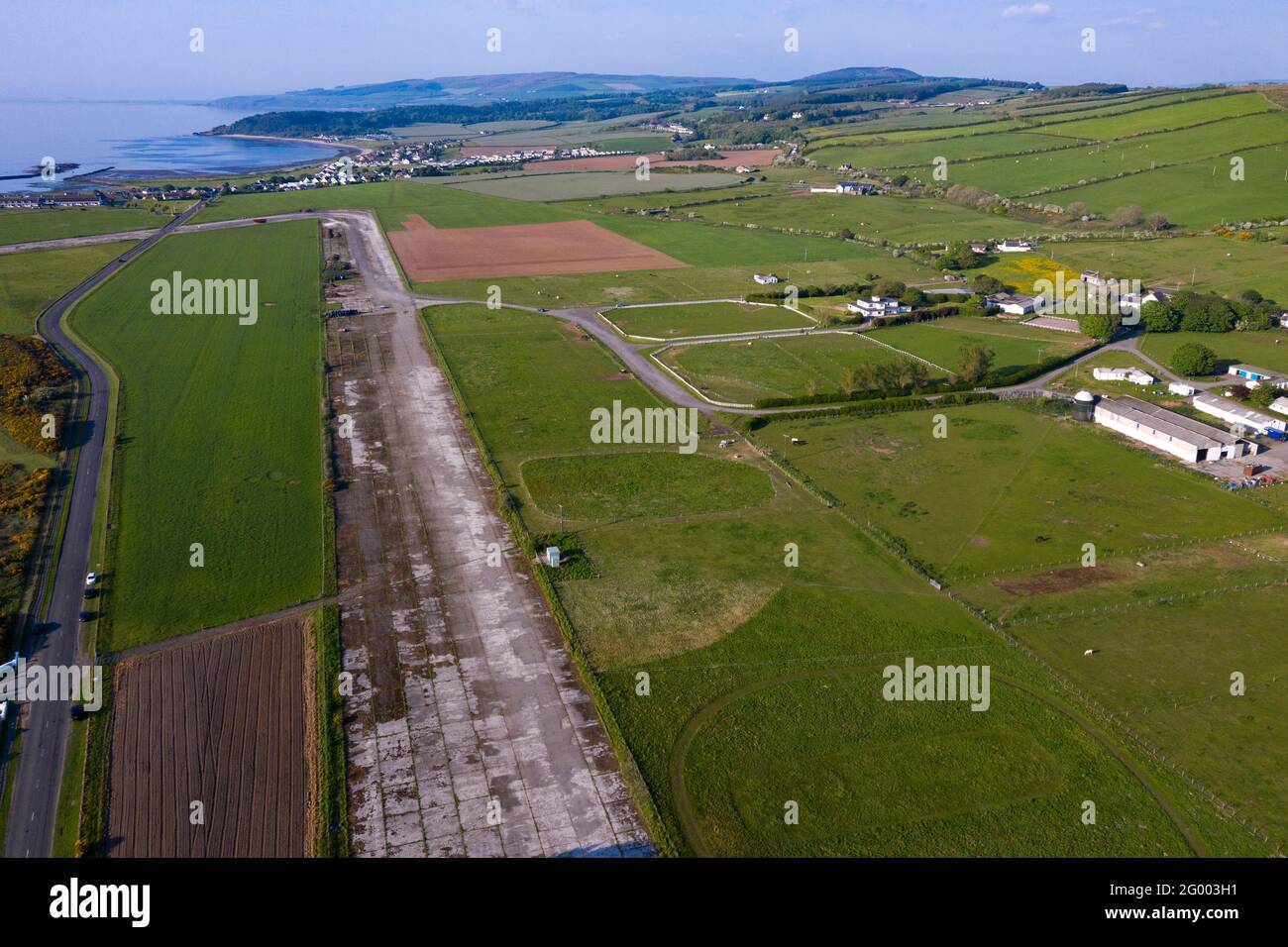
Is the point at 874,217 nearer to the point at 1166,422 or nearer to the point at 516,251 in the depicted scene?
the point at 516,251

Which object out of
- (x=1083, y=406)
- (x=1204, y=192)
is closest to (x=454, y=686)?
(x=1083, y=406)

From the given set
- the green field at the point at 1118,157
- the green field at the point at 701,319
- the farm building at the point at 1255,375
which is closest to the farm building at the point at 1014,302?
the green field at the point at 701,319

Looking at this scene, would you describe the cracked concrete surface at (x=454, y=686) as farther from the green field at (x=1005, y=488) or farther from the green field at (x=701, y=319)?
the green field at (x=701, y=319)

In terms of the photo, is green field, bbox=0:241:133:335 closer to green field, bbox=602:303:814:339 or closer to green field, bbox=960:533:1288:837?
green field, bbox=602:303:814:339

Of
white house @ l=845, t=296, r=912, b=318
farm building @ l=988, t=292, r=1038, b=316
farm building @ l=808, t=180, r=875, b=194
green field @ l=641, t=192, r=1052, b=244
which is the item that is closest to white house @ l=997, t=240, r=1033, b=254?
green field @ l=641, t=192, r=1052, b=244

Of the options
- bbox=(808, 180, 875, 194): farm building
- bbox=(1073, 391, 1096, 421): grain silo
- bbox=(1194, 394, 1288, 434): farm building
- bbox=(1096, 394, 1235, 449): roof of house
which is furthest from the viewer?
bbox=(808, 180, 875, 194): farm building

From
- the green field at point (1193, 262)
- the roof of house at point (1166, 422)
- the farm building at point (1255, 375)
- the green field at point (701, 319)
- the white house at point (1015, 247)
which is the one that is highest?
the white house at point (1015, 247)
